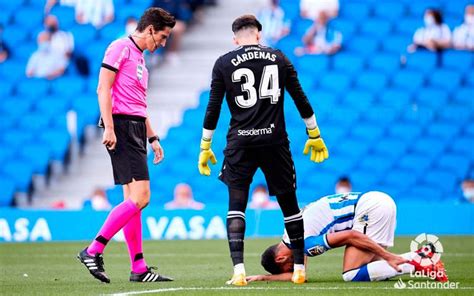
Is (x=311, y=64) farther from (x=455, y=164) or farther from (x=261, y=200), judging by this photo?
(x=261, y=200)

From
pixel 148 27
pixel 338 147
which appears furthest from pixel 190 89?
pixel 148 27

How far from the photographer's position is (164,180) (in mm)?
18562

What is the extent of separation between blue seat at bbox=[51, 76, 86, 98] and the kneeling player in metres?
11.5

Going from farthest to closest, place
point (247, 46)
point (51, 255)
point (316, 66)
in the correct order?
point (316, 66)
point (51, 255)
point (247, 46)

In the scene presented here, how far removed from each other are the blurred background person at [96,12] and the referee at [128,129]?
471 inches

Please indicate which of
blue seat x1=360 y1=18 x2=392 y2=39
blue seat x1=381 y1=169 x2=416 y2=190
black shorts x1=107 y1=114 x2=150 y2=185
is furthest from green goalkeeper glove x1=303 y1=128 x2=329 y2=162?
blue seat x1=360 y1=18 x2=392 y2=39

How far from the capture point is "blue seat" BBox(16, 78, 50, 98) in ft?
65.8

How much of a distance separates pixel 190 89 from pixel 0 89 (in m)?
3.61

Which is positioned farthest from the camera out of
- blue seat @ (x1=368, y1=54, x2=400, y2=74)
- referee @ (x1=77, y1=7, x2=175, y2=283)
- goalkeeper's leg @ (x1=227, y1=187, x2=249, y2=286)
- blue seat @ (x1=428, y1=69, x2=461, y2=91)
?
blue seat @ (x1=368, y1=54, x2=400, y2=74)

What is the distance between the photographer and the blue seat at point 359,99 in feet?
62.9

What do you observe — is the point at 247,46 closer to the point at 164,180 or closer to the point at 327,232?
the point at 327,232

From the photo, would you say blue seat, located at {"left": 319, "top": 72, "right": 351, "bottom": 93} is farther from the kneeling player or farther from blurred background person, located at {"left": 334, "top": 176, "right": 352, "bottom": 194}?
the kneeling player

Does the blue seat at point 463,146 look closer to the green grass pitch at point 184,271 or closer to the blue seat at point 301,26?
the blue seat at point 301,26

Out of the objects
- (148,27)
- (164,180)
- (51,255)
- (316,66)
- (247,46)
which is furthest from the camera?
(316,66)
